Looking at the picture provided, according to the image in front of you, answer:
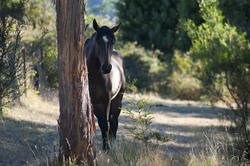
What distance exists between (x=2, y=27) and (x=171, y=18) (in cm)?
1264

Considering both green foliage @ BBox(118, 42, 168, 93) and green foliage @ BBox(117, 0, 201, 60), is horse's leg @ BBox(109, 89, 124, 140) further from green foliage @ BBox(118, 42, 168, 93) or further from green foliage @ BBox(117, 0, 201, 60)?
green foliage @ BBox(118, 42, 168, 93)

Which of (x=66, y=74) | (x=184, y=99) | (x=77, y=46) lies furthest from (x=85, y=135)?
(x=184, y=99)

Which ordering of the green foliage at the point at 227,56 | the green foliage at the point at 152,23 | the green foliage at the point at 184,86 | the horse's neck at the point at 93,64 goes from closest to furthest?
the horse's neck at the point at 93,64 → the green foliage at the point at 227,56 → the green foliage at the point at 184,86 → the green foliage at the point at 152,23

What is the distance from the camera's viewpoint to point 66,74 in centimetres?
414

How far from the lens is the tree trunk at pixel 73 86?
13.5 feet

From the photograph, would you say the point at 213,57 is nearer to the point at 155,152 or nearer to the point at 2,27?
the point at 155,152

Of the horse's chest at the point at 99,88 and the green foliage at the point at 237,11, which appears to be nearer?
the horse's chest at the point at 99,88

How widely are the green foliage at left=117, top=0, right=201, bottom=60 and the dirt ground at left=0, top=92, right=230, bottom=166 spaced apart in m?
5.80

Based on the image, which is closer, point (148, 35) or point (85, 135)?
point (85, 135)

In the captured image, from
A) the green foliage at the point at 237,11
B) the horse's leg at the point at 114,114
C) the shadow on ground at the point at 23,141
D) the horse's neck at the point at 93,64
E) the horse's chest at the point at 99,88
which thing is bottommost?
the shadow on ground at the point at 23,141

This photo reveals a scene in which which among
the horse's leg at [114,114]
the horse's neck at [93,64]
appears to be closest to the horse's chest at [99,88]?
the horse's neck at [93,64]

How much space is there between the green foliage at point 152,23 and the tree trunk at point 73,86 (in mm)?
13364

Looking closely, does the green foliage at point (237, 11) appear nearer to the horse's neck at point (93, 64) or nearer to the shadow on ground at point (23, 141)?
the horse's neck at point (93, 64)

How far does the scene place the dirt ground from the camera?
6.18 m
